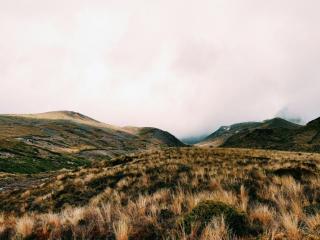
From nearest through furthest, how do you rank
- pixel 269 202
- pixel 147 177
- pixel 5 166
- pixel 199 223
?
pixel 199 223
pixel 269 202
pixel 147 177
pixel 5 166

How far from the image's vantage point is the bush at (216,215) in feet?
23.4

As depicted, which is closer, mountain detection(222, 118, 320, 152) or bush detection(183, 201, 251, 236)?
bush detection(183, 201, 251, 236)

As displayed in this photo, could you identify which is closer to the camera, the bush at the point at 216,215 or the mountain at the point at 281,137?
the bush at the point at 216,215

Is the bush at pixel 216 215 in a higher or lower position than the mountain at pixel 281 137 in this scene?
lower

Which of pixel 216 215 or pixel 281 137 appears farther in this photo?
pixel 281 137

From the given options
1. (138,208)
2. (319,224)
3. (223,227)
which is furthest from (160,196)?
(319,224)

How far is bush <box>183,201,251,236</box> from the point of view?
7137 millimetres

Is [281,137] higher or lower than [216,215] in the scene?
higher

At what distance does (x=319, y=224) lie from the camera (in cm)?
638

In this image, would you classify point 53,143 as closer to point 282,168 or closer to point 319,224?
point 282,168

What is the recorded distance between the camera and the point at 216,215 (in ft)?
25.0

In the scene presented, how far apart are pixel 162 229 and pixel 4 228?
4.71 meters

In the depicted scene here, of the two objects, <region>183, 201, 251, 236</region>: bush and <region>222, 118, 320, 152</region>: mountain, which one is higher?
<region>222, 118, 320, 152</region>: mountain

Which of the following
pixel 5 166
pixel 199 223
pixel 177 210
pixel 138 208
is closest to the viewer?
pixel 199 223
